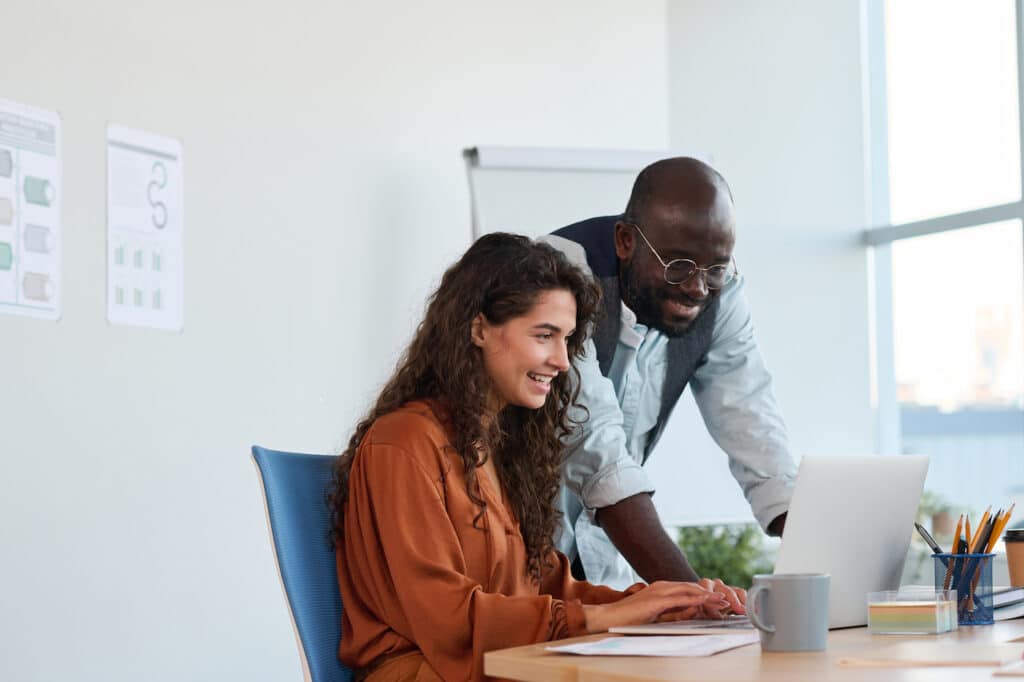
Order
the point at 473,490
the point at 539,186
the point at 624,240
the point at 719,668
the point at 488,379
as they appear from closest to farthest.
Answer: the point at 719,668 < the point at 473,490 < the point at 488,379 < the point at 624,240 < the point at 539,186

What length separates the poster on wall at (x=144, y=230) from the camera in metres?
2.80

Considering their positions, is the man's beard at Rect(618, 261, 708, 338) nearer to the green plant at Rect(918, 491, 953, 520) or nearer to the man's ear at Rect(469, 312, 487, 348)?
the man's ear at Rect(469, 312, 487, 348)

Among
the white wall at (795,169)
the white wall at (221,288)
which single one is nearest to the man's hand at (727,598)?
the white wall at (221,288)

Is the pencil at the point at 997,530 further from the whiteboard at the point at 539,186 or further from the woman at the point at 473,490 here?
the whiteboard at the point at 539,186

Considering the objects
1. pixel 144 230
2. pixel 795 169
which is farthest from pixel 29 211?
pixel 795 169

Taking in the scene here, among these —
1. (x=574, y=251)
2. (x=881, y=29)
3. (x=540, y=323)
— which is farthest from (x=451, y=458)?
(x=881, y=29)

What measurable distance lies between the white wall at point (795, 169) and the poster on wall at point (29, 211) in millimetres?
2185

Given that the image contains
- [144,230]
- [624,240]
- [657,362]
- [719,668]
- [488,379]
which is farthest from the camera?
[144,230]

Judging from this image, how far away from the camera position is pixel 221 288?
3039 mm

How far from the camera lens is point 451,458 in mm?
1775

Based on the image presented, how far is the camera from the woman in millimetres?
1602

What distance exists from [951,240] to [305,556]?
136 inches

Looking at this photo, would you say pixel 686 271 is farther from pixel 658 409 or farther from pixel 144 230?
pixel 144 230

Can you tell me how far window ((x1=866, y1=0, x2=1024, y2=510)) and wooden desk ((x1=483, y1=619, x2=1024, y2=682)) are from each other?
315 centimetres
